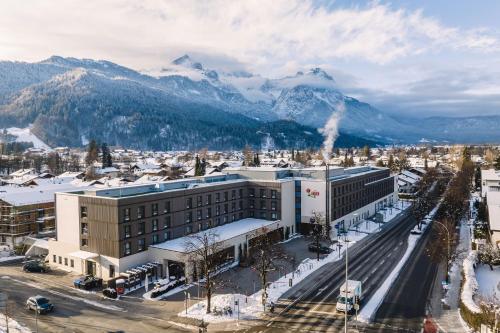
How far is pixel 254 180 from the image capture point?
91.0 metres

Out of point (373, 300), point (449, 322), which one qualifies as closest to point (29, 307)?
point (373, 300)

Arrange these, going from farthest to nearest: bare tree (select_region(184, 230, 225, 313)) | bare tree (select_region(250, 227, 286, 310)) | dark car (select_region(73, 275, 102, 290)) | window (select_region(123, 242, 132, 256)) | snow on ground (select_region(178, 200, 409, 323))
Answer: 1. bare tree (select_region(250, 227, 286, 310))
2. window (select_region(123, 242, 132, 256))
3. dark car (select_region(73, 275, 102, 290))
4. bare tree (select_region(184, 230, 225, 313))
5. snow on ground (select_region(178, 200, 409, 323))

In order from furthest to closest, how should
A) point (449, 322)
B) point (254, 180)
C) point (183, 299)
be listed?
point (254, 180)
point (183, 299)
point (449, 322)

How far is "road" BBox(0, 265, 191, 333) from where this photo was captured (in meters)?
44.5

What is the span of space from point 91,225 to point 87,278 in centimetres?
875

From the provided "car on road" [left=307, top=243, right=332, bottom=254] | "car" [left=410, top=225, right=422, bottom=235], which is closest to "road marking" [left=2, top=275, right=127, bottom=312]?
"car on road" [left=307, top=243, right=332, bottom=254]

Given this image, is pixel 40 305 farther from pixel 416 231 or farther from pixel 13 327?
pixel 416 231

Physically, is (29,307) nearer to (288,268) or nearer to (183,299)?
(183,299)

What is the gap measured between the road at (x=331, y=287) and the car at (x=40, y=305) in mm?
25366

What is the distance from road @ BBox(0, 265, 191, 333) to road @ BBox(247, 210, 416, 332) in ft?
39.0

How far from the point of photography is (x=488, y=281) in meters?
54.0

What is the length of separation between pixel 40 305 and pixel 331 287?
125ft

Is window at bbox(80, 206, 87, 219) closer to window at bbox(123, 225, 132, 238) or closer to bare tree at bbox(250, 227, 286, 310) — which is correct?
window at bbox(123, 225, 132, 238)

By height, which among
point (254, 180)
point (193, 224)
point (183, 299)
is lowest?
point (183, 299)
